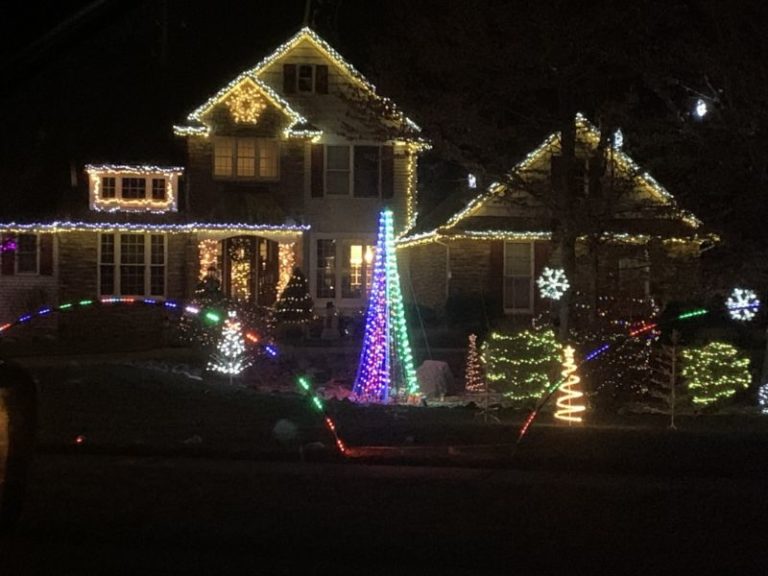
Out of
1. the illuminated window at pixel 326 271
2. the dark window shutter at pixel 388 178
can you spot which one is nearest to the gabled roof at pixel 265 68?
the dark window shutter at pixel 388 178

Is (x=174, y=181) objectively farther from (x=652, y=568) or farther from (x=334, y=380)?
(x=652, y=568)

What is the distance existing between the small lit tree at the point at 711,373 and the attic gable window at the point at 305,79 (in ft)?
51.4

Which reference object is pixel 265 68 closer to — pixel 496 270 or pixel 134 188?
pixel 134 188

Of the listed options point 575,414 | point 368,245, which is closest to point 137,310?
point 368,245

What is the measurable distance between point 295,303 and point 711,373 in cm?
1190

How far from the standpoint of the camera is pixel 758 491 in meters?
10.0

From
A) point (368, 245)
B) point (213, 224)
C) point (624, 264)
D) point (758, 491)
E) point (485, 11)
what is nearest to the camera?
point (758, 491)

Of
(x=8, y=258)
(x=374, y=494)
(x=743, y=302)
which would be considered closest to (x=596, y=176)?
(x=743, y=302)

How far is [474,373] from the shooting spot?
→ 21375 mm

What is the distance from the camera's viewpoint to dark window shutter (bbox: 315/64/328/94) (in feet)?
103

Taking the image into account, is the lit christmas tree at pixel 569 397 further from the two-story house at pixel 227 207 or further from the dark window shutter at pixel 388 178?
the dark window shutter at pixel 388 178

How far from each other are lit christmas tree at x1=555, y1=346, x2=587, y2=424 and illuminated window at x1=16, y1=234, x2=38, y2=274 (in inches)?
687

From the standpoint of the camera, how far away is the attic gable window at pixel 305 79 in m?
31.4

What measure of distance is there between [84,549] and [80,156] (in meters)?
23.7
